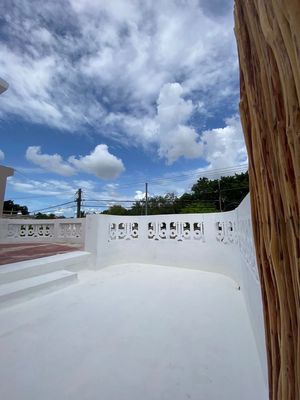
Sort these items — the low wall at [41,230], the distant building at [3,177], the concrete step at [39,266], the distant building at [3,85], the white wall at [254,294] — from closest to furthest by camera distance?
1. the white wall at [254,294]
2. the concrete step at [39,266]
3. the distant building at [3,85]
4. the distant building at [3,177]
5. the low wall at [41,230]

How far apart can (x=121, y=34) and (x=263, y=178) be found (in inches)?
149

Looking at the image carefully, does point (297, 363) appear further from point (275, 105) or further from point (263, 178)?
point (275, 105)

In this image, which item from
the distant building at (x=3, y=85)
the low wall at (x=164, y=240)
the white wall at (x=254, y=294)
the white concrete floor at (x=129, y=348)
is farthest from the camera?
the distant building at (x=3, y=85)

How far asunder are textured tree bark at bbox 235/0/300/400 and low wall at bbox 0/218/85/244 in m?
5.77

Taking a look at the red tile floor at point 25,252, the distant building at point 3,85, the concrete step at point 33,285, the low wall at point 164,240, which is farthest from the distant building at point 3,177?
the concrete step at point 33,285

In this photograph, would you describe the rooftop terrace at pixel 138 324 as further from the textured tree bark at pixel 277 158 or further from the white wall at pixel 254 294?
the textured tree bark at pixel 277 158

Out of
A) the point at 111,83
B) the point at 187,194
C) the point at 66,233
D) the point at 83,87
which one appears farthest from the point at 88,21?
the point at 187,194

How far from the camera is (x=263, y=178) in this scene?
2.22 ft

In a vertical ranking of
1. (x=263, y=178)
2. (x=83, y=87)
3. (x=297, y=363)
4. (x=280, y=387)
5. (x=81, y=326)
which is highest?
(x=83, y=87)

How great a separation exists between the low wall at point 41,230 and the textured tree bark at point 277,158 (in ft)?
18.9

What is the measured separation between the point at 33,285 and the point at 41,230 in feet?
14.6

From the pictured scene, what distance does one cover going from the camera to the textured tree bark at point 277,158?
47cm

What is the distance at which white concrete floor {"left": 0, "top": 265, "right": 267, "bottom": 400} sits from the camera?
3.68 feet

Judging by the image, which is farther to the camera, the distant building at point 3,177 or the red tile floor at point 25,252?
the distant building at point 3,177
